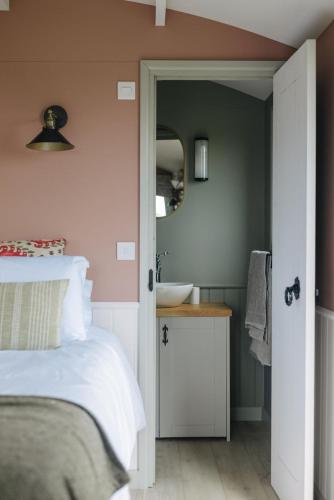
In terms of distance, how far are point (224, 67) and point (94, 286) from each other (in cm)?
142

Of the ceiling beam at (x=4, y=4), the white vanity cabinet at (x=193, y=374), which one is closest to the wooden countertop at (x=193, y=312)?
the white vanity cabinet at (x=193, y=374)

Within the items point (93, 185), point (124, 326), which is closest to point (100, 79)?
point (93, 185)

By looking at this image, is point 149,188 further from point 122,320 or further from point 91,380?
point 91,380

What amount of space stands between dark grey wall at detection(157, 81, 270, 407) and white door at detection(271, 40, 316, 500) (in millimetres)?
1149

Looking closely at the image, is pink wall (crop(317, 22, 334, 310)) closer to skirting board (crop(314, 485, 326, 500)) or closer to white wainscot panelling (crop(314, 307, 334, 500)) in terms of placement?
white wainscot panelling (crop(314, 307, 334, 500))

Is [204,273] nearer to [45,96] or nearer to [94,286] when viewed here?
[94,286]

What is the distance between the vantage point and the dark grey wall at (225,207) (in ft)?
13.9

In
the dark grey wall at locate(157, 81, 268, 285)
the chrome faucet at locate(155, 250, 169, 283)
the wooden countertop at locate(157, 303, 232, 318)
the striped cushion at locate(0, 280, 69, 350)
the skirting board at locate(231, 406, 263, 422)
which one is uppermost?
the dark grey wall at locate(157, 81, 268, 285)

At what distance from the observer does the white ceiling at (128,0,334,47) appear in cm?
264

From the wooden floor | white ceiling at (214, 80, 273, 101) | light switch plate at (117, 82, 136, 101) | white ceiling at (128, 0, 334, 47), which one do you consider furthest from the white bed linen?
white ceiling at (214, 80, 273, 101)

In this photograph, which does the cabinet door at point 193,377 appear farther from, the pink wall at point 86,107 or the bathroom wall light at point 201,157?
the bathroom wall light at point 201,157

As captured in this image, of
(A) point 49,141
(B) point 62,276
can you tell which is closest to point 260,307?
(B) point 62,276

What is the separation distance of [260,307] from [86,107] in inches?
65.5

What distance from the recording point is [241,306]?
13.9 ft
